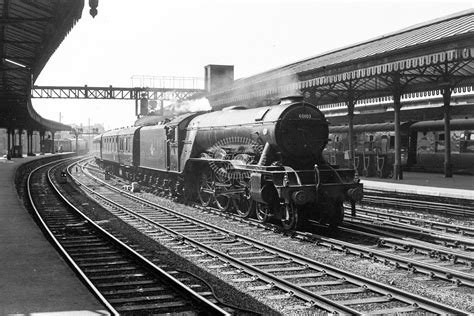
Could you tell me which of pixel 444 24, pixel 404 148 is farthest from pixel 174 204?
pixel 404 148

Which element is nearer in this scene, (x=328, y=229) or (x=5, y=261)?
(x=5, y=261)

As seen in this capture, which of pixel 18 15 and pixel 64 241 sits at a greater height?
pixel 18 15

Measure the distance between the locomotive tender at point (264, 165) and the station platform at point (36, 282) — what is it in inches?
180

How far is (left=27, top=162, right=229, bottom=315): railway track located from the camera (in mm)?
5695

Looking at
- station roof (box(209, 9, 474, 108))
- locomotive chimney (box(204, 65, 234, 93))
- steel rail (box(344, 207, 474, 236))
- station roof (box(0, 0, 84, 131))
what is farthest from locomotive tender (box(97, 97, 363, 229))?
locomotive chimney (box(204, 65, 234, 93))

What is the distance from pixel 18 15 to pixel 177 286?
10370mm

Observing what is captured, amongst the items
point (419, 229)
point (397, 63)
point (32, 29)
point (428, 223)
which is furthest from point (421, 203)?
point (32, 29)

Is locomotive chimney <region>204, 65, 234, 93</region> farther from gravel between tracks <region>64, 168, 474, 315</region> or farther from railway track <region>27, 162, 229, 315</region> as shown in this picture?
gravel between tracks <region>64, 168, 474, 315</region>

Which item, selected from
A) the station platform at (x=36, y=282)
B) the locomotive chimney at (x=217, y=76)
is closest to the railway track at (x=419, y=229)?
the station platform at (x=36, y=282)

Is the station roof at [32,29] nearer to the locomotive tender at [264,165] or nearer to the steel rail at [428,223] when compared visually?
the locomotive tender at [264,165]

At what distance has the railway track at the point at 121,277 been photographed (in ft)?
18.7

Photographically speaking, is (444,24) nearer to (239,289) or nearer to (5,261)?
(239,289)

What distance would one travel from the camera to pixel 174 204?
15.8 metres

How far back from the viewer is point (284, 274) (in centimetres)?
725
